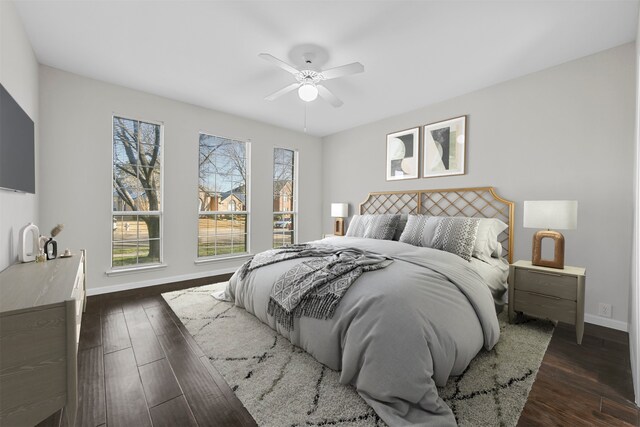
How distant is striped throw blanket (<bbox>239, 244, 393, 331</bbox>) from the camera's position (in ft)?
6.14

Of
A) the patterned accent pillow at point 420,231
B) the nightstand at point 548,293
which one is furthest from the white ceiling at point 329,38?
the nightstand at point 548,293

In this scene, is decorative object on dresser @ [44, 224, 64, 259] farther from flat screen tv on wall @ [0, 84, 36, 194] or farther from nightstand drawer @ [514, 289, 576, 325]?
nightstand drawer @ [514, 289, 576, 325]

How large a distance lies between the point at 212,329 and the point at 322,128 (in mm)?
3908

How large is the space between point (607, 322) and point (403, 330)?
2.51 m

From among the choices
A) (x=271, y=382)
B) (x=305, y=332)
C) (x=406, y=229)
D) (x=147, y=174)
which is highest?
(x=147, y=174)

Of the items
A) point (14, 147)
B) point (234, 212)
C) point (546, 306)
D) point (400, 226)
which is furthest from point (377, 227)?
point (14, 147)

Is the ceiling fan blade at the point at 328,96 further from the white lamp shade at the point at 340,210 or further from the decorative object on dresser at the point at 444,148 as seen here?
the white lamp shade at the point at 340,210

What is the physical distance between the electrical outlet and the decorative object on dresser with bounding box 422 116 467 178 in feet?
6.22

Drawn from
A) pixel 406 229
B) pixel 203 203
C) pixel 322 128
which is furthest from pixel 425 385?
pixel 322 128

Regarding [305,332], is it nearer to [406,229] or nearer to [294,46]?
[406,229]

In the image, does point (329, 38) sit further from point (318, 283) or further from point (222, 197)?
point (222, 197)

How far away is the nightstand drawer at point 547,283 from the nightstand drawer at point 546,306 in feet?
0.14

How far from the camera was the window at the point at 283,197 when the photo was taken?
17.0 ft

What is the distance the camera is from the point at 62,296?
1.41 metres
